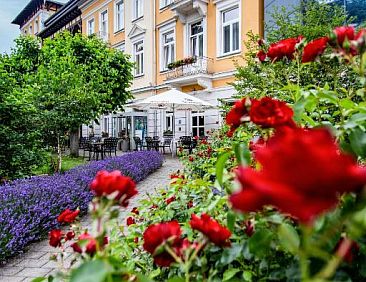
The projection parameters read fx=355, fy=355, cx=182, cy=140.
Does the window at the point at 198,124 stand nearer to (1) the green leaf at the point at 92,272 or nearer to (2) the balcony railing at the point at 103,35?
(2) the balcony railing at the point at 103,35

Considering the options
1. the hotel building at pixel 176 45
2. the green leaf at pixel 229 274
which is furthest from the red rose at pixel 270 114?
the hotel building at pixel 176 45


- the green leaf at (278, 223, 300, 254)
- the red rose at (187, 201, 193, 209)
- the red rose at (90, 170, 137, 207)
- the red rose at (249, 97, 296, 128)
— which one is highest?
→ the red rose at (249, 97, 296, 128)

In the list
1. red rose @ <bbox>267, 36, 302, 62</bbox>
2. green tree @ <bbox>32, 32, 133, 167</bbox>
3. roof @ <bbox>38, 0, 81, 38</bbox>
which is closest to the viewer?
red rose @ <bbox>267, 36, 302, 62</bbox>

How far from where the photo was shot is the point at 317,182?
36 centimetres

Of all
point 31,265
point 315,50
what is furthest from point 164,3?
point 315,50

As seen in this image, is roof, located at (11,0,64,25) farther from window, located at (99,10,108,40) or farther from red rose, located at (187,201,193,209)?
red rose, located at (187,201,193,209)

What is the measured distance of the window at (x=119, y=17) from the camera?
68.5ft

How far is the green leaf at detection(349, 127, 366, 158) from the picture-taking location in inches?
37.1

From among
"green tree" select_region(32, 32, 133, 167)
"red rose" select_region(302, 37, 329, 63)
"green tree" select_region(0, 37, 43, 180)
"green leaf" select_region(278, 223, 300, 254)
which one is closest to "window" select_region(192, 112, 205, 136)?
"green tree" select_region(32, 32, 133, 167)

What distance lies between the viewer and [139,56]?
19.6 metres

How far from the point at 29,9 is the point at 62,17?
13.2 m

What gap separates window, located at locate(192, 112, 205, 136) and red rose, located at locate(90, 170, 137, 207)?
15.0m

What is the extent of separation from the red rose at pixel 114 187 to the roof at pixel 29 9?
123ft

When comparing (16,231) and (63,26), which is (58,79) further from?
(63,26)
